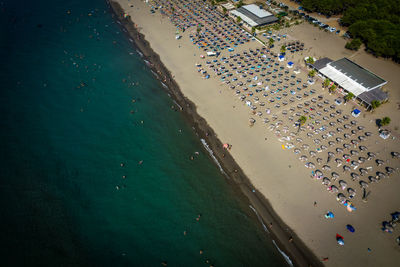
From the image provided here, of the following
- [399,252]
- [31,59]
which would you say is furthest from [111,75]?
[399,252]

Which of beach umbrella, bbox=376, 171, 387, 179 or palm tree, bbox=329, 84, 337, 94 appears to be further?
palm tree, bbox=329, 84, 337, 94

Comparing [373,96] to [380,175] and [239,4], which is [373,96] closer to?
[380,175]

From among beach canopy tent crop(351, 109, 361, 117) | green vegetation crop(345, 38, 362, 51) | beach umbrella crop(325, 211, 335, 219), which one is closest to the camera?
beach umbrella crop(325, 211, 335, 219)

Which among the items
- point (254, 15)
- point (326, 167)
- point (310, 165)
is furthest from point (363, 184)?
point (254, 15)

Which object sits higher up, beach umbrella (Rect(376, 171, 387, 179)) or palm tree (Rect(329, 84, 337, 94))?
palm tree (Rect(329, 84, 337, 94))

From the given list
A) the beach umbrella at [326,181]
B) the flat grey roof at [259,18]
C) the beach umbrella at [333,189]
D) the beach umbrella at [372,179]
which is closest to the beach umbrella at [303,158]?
the beach umbrella at [326,181]

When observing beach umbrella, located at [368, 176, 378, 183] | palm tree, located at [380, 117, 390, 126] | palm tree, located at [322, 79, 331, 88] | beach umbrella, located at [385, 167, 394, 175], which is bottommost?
beach umbrella, located at [368, 176, 378, 183]

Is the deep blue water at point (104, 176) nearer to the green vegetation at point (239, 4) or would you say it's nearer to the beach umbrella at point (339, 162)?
the beach umbrella at point (339, 162)

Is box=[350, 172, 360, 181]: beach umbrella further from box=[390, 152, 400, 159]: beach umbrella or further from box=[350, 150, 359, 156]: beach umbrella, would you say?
box=[390, 152, 400, 159]: beach umbrella

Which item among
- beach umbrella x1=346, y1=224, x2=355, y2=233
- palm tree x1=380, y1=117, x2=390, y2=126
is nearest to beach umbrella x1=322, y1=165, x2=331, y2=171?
beach umbrella x1=346, y1=224, x2=355, y2=233
